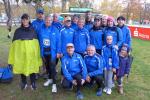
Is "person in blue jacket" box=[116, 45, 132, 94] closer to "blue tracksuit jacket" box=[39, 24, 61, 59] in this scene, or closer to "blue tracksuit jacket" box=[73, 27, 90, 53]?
"blue tracksuit jacket" box=[73, 27, 90, 53]

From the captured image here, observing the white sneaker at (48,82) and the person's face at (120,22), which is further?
the white sneaker at (48,82)

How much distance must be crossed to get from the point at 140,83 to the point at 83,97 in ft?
8.12

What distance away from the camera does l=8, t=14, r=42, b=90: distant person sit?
741 cm

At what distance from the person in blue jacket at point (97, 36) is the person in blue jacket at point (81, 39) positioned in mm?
155

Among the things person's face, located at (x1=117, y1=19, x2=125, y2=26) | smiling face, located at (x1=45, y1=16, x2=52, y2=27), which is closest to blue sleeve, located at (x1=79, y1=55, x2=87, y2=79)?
smiling face, located at (x1=45, y1=16, x2=52, y2=27)

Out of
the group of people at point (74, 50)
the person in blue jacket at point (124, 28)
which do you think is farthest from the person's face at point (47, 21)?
the person in blue jacket at point (124, 28)

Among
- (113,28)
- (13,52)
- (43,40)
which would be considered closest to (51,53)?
(43,40)

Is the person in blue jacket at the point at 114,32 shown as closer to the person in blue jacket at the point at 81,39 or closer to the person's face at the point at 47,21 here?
the person in blue jacket at the point at 81,39

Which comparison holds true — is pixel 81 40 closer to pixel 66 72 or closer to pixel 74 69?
pixel 74 69

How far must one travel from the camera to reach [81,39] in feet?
26.0

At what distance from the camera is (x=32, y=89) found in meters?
7.98

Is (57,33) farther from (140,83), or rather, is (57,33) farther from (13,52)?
(140,83)

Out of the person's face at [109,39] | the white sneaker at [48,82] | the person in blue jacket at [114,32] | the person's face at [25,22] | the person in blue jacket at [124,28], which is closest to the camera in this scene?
the person's face at [25,22]

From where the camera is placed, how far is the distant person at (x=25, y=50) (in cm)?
741
